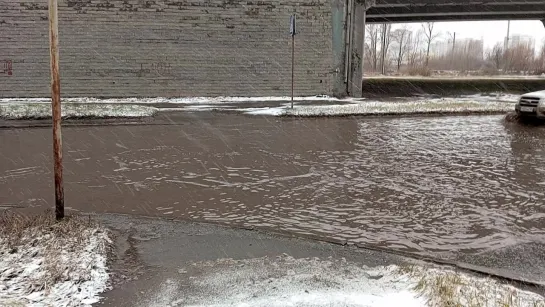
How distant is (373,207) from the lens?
21.9 feet

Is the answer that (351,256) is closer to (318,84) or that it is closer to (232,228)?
(232,228)

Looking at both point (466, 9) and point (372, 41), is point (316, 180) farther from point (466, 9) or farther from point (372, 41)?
point (372, 41)

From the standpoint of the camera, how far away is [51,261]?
4297 mm

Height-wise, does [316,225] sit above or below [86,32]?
below

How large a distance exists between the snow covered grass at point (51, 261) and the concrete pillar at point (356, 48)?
20.0 metres

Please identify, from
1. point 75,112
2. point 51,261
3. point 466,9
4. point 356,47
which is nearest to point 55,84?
point 51,261

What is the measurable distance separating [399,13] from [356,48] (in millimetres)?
9485

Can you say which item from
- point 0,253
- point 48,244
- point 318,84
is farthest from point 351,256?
point 318,84

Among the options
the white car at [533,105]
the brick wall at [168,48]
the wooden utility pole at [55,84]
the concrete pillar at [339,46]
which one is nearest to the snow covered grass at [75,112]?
the brick wall at [168,48]

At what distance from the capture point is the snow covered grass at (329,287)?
12.2ft

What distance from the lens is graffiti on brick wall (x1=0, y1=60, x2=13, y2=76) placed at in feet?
69.9

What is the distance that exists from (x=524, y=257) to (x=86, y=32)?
68.1 ft

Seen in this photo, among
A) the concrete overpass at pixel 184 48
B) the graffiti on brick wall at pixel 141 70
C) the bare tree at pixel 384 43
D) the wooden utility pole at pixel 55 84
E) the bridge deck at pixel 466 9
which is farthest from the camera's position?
the bare tree at pixel 384 43

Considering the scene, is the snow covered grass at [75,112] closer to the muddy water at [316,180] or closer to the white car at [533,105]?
the muddy water at [316,180]
